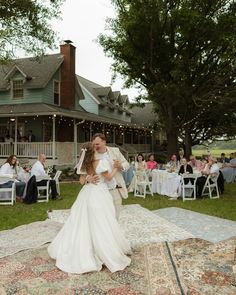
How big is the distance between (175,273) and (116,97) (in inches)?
1357

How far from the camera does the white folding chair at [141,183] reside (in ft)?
45.9

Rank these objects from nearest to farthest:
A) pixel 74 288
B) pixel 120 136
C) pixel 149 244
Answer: pixel 74 288 → pixel 149 244 → pixel 120 136

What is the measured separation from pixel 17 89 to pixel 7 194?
51.9 feet

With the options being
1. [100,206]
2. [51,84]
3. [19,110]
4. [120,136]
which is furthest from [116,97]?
[100,206]

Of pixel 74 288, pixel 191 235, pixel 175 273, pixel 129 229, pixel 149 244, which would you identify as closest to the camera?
pixel 74 288

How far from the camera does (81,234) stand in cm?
571

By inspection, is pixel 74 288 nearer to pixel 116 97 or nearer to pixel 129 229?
pixel 129 229

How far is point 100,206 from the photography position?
5828mm

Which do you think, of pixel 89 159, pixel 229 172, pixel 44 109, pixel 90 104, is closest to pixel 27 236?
pixel 89 159

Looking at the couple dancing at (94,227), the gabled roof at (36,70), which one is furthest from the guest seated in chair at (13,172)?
the gabled roof at (36,70)

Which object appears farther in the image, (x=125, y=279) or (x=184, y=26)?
(x=184, y=26)

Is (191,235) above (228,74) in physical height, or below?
below

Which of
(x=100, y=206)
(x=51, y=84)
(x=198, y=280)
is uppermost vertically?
(x=51, y=84)

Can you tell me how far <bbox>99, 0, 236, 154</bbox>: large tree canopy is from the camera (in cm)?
2283
